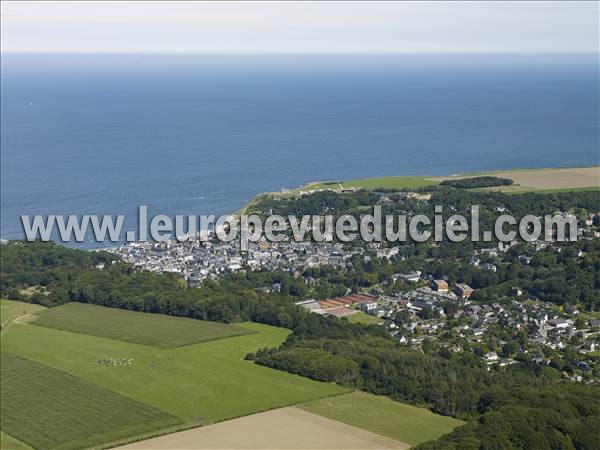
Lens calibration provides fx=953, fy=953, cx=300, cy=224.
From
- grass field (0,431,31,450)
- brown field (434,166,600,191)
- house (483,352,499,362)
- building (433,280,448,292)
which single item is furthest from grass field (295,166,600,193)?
grass field (0,431,31,450)

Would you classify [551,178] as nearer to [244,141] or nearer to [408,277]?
[408,277]

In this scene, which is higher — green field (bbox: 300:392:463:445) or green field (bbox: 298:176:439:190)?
green field (bbox: 298:176:439:190)

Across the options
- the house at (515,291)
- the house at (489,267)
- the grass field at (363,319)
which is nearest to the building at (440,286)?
the house at (489,267)

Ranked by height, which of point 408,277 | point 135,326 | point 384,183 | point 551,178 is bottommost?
point 135,326

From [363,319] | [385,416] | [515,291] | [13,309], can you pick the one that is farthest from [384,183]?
[385,416]

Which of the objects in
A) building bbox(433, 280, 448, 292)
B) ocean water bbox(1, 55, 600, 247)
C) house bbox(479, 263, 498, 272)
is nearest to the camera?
building bbox(433, 280, 448, 292)

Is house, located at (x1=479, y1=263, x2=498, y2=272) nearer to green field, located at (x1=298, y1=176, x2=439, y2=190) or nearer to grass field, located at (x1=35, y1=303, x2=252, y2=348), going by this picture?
grass field, located at (x1=35, y1=303, x2=252, y2=348)

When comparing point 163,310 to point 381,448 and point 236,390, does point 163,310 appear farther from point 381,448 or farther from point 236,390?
point 381,448
